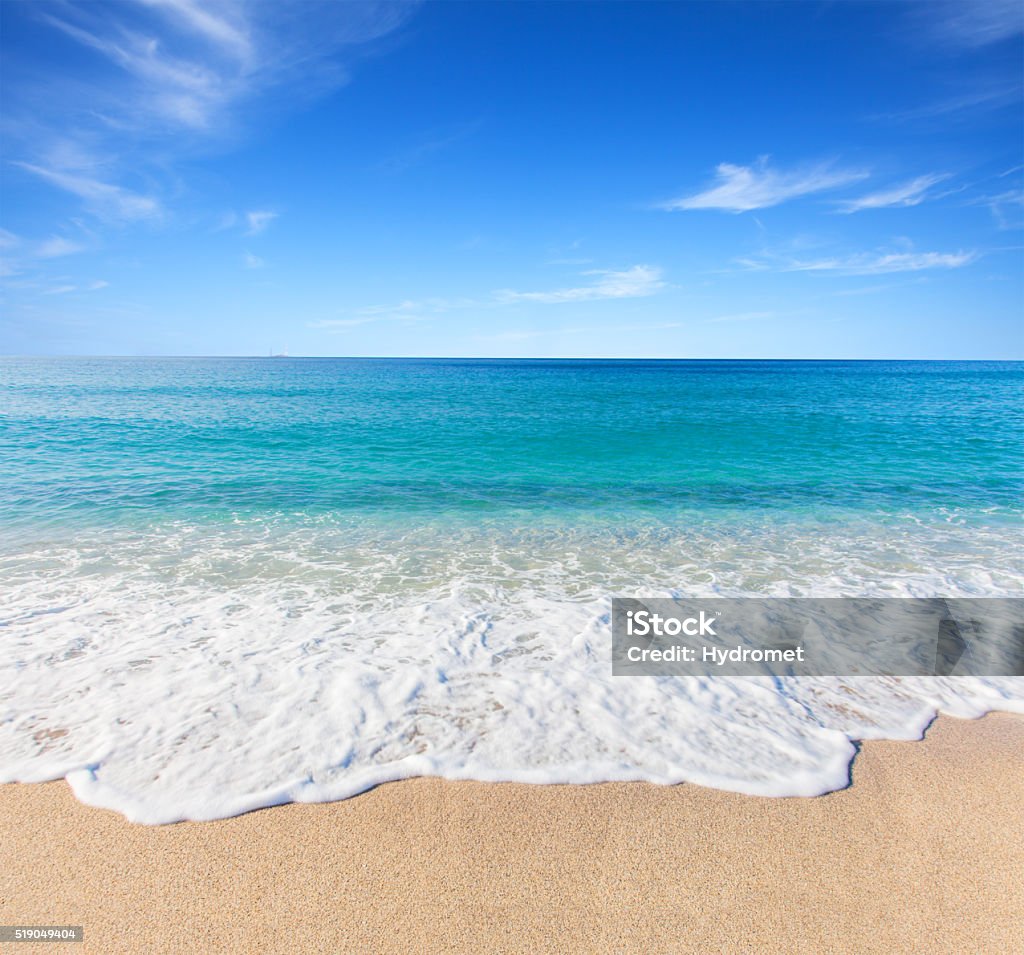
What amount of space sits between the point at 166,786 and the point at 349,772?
1.35 m

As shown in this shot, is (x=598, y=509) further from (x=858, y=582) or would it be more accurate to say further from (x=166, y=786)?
(x=166, y=786)

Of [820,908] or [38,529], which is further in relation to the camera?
[38,529]

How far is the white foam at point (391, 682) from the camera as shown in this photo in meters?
4.40

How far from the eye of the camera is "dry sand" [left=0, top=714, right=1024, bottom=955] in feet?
10.2

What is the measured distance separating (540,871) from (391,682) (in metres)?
2.59

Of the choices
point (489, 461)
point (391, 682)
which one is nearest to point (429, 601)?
point (391, 682)

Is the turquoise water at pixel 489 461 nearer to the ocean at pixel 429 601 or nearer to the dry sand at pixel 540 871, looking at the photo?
the ocean at pixel 429 601

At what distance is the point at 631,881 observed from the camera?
343 centimetres

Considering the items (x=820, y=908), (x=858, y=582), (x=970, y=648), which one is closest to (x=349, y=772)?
(x=820, y=908)

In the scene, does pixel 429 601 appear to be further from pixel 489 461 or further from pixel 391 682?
pixel 489 461

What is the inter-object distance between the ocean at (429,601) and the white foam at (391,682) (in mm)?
32

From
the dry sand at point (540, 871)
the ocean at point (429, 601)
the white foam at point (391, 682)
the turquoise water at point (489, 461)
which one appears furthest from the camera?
the turquoise water at point (489, 461)

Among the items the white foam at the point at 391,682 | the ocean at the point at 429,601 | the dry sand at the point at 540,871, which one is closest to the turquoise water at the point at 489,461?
the ocean at the point at 429,601

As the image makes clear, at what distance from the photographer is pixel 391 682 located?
221 inches
